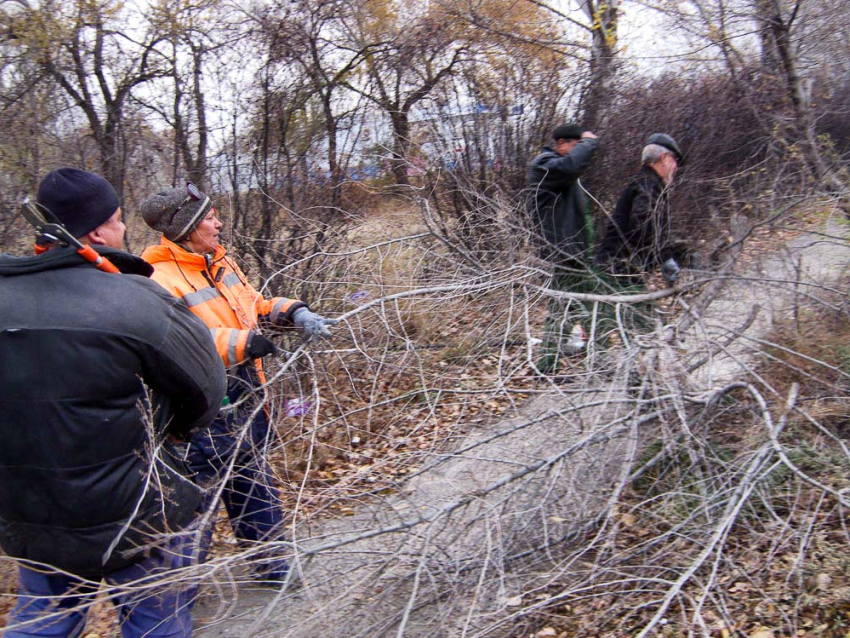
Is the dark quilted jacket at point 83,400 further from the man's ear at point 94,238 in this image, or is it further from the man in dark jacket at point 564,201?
the man in dark jacket at point 564,201

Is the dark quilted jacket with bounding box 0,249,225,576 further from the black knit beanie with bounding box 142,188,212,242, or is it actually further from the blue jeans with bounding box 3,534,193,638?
the black knit beanie with bounding box 142,188,212,242

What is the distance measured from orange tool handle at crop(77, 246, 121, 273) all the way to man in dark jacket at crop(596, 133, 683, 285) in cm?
325

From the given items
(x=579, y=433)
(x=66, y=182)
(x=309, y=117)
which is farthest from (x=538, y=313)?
(x=309, y=117)

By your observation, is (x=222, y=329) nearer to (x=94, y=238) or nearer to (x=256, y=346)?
(x=256, y=346)

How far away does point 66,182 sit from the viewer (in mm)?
2262

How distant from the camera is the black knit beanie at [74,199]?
2.26 m

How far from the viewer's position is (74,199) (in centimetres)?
227

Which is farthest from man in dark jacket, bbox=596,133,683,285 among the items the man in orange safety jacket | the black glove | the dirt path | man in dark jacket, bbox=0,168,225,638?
man in dark jacket, bbox=0,168,225,638

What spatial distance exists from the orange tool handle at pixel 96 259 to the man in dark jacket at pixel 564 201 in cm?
312

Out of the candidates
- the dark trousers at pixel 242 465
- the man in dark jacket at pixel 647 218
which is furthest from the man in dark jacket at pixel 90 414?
the man in dark jacket at pixel 647 218

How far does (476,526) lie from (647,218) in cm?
261

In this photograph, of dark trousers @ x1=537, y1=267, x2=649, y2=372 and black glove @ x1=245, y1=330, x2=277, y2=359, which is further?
dark trousers @ x1=537, y1=267, x2=649, y2=372

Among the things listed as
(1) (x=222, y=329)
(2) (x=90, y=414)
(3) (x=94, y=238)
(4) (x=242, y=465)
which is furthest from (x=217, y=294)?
(2) (x=90, y=414)

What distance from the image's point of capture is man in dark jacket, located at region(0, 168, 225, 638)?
210cm
